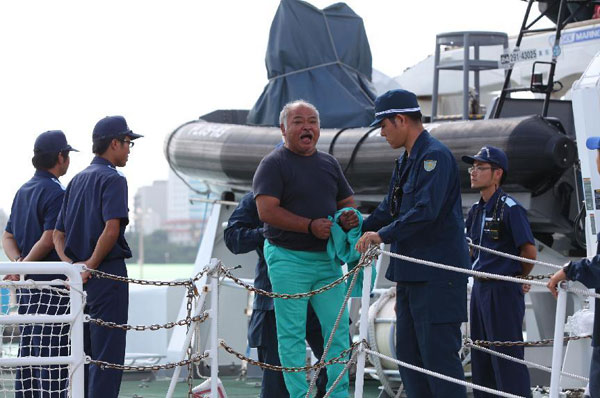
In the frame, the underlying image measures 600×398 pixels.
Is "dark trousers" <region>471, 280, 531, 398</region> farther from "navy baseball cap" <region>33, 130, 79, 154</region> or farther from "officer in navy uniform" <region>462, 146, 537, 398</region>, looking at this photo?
"navy baseball cap" <region>33, 130, 79, 154</region>

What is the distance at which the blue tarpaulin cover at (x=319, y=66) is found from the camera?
11.0 m

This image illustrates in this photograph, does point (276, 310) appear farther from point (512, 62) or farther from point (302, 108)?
point (512, 62)

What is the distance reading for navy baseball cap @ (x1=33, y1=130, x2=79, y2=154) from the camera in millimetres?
6801

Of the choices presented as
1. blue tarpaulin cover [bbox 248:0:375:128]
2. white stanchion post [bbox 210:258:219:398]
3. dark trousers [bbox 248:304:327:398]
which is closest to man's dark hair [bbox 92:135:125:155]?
white stanchion post [bbox 210:258:219:398]

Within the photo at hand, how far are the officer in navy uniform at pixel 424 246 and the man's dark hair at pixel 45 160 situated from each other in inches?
91.0

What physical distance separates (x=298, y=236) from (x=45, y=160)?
74.4 inches

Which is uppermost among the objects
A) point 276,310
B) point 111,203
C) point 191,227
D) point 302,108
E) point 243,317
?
point 302,108

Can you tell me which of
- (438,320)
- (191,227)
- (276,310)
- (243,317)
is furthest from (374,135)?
(191,227)

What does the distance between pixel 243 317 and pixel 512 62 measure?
3.51 metres

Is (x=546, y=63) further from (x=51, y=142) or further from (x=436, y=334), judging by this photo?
(x=436, y=334)

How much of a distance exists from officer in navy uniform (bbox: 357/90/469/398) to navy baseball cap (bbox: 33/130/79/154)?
90.2 inches

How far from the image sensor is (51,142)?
6.82 m

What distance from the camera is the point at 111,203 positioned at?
5852 mm

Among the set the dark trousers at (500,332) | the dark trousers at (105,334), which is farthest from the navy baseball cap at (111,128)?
the dark trousers at (500,332)
